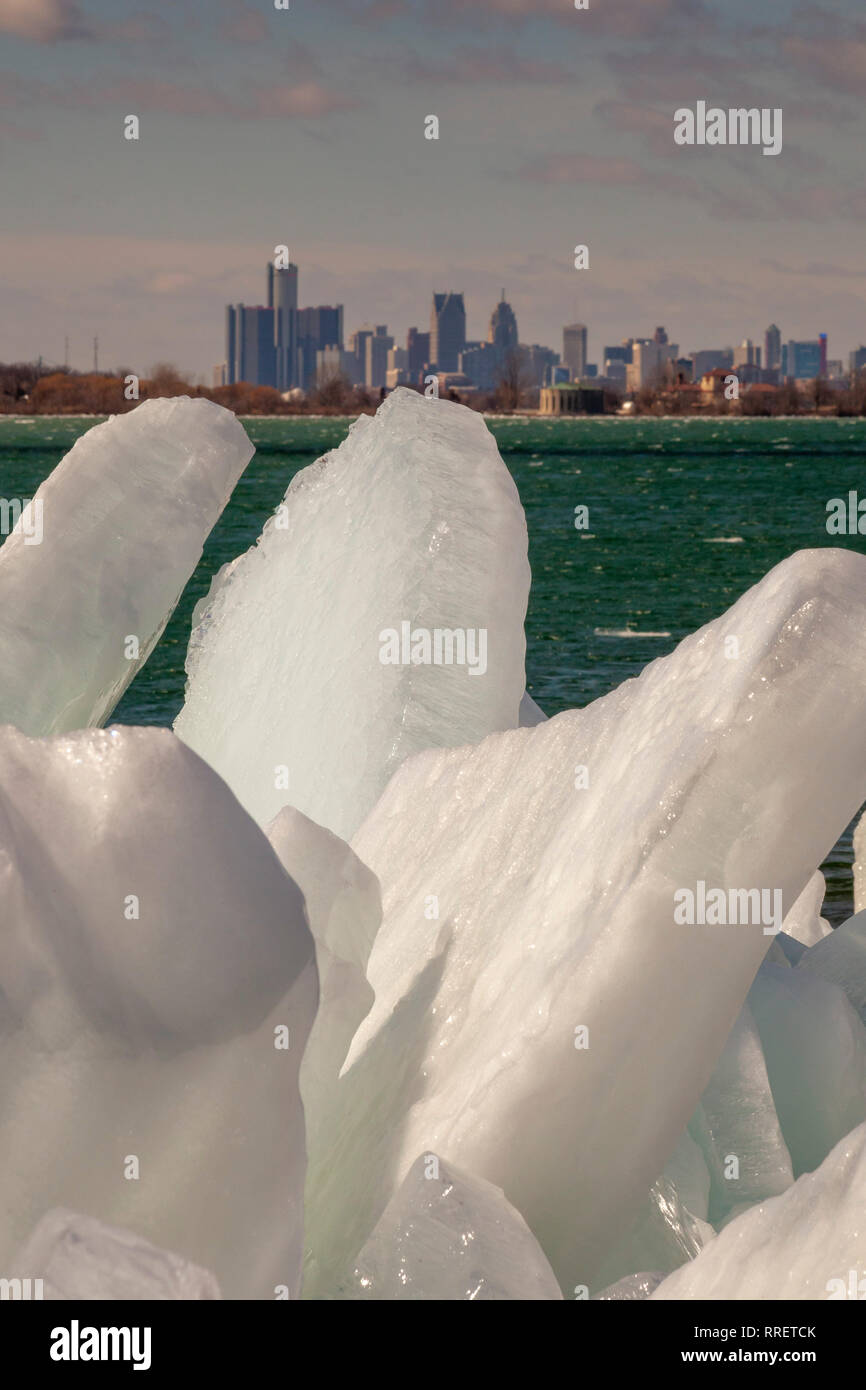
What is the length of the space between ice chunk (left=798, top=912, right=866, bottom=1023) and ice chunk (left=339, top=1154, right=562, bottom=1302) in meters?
2.10

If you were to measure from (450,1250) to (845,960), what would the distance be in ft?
7.81

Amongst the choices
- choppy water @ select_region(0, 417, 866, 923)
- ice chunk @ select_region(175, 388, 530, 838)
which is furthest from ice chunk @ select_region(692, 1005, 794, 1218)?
choppy water @ select_region(0, 417, 866, 923)

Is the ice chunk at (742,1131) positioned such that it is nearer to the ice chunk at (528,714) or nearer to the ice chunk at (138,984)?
the ice chunk at (138,984)

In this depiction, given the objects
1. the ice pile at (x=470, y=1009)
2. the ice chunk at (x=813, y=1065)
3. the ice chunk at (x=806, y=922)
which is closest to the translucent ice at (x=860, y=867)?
the ice chunk at (x=806, y=922)

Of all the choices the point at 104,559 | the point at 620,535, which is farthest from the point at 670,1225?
the point at 620,535

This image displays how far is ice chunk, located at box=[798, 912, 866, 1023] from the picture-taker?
187 inches

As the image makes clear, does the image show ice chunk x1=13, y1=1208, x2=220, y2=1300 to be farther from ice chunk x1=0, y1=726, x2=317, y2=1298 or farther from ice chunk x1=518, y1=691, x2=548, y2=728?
ice chunk x1=518, y1=691, x2=548, y2=728

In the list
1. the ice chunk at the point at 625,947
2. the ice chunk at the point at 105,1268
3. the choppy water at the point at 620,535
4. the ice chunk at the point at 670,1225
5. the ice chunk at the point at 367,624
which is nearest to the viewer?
the ice chunk at the point at 105,1268

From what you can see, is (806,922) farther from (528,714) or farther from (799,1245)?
(799,1245)

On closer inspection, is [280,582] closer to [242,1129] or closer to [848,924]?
[848,924]

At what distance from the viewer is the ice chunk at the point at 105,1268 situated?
2.15 metres

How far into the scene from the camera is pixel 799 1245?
2496 mm

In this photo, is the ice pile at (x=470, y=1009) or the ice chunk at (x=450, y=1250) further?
the ice chunk at (x=450, y=1250)

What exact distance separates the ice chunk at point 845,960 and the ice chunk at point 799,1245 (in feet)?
7.04
